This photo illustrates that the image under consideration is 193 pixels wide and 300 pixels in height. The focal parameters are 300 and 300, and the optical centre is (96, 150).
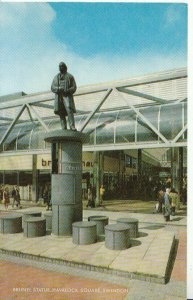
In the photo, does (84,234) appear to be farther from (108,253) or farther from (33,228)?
(33,228)

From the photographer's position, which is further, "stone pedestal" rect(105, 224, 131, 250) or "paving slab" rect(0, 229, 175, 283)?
"stone pedestal" rect(105, 224, 131, 250)

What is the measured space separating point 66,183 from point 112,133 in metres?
10.1

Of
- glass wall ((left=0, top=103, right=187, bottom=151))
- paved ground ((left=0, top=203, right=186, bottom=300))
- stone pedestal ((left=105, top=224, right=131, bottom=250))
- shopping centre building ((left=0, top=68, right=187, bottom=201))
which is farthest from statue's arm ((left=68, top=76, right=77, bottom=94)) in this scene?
paved ground ((left=0, top=203, right=186, bottom=300))

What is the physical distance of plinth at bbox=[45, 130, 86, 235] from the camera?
10.9 m

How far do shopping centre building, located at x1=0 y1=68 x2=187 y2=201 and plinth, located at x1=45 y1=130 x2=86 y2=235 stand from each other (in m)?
2.10

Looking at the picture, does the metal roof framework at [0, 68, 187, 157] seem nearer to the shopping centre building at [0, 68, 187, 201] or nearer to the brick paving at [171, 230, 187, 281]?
the shopping centre building at [0, 68, 187, 201]

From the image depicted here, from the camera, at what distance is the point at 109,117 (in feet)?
71.6

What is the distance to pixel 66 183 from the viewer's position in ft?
35.6

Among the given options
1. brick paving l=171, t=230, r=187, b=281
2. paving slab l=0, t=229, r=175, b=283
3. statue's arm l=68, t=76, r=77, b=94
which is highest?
statue's arm l=68, t=76, r=77, b=94

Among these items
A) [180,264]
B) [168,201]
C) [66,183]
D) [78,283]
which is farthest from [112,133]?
[78,283]

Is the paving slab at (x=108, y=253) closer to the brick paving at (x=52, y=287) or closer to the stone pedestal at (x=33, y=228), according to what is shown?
the stone pedestal at (x=33, y=228)

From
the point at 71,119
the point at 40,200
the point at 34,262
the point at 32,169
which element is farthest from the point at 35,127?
the point at 34,262

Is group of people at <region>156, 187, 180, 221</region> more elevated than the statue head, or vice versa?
the statue head
